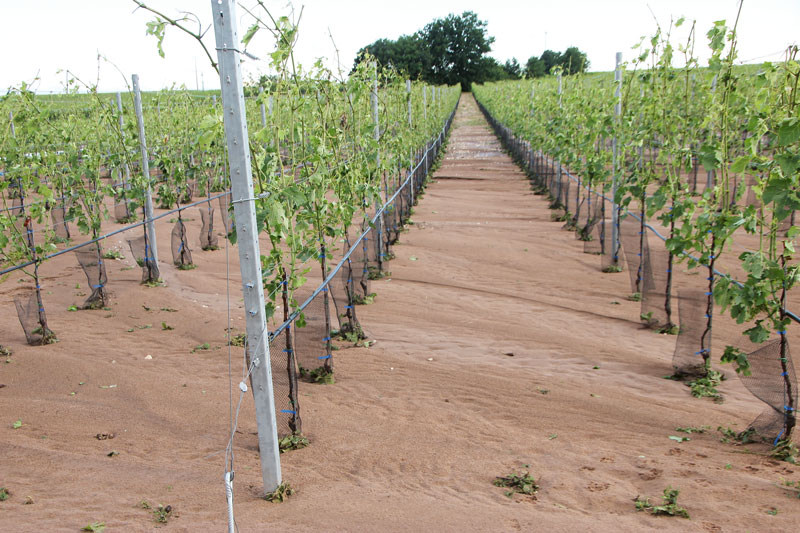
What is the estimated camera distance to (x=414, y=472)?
13.6ft

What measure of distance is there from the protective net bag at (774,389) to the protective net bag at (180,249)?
24.7 ft

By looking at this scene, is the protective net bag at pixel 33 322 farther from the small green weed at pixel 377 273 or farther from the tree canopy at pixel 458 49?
the tree canopy at pixel 458 49

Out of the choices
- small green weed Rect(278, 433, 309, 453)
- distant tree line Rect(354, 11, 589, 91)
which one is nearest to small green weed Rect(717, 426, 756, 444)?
small green weed Rect(278, 433, 309, 453)

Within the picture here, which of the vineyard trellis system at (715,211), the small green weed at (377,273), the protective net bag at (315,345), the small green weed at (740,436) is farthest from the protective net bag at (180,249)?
the small green weed at (740,436)

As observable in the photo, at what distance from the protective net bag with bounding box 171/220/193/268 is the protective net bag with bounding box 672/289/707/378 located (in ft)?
22.4

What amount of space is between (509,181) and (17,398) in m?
15.6

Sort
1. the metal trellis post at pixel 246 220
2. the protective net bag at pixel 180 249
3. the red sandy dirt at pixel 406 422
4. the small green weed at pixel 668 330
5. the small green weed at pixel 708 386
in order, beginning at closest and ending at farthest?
the metal trellis post at pixel 246 220
the red sandy dirt at pixel 406 422
the small green weed at pixel 708 386
the small green weed at pixel 668 330
the protective net bag at pixel 180 249

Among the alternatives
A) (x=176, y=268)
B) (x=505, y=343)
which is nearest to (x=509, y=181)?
(x=176, y=268)

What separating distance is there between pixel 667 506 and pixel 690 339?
243 centimetres

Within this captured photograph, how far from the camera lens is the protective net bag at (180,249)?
30.9ft

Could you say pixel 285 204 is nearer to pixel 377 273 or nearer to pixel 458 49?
pixel 377 273

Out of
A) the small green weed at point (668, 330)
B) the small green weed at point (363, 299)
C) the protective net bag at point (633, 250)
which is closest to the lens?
the small green weed at point (668, 330)

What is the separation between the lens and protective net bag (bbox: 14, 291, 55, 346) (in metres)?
6.61

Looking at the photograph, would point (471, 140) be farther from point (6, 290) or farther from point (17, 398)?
point (17, 398)
